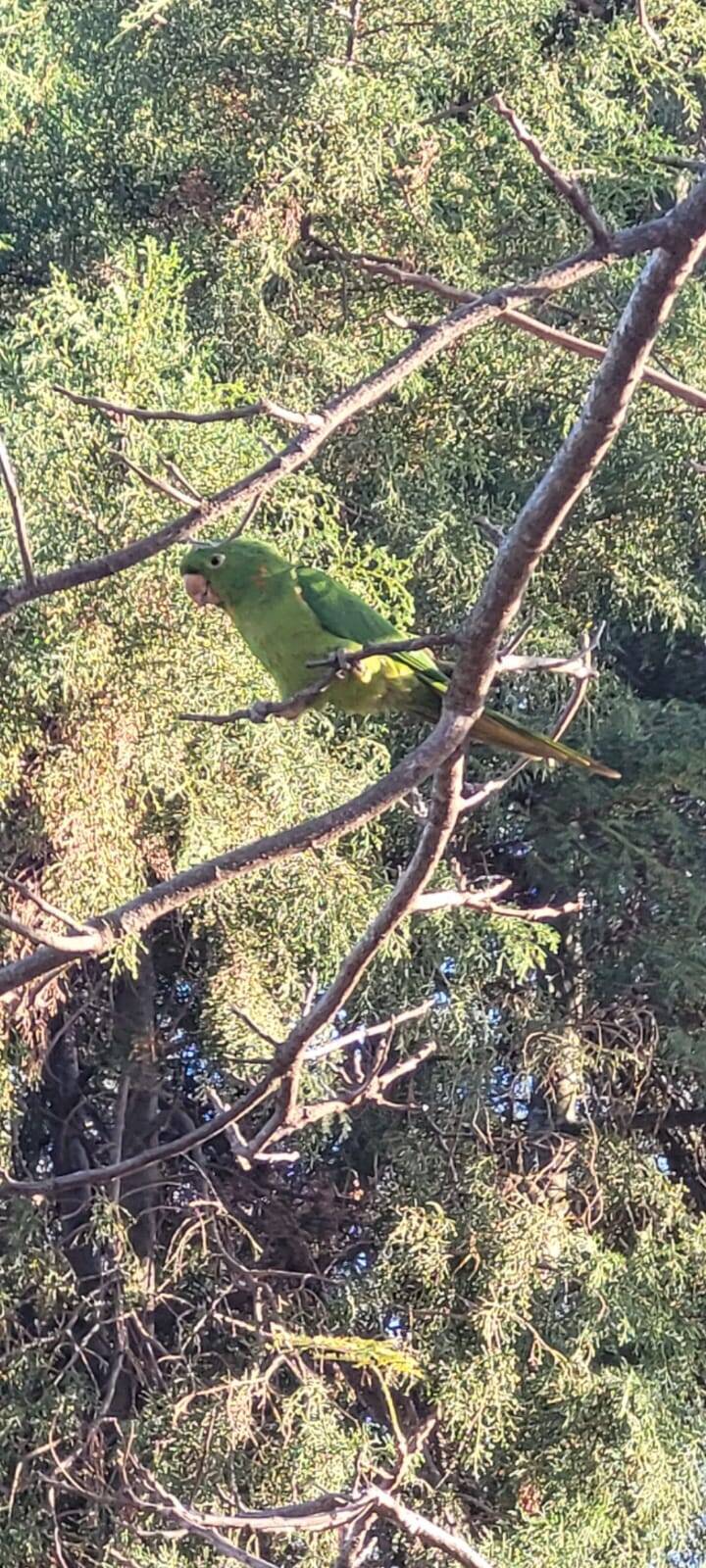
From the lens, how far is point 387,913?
102 centimetres

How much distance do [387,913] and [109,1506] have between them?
201cm

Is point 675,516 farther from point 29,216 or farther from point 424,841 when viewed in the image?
point 424,841

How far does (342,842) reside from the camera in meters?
2.96

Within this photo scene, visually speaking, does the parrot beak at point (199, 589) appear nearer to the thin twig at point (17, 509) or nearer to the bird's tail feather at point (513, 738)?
the bird's tail feather at point (513, 738)

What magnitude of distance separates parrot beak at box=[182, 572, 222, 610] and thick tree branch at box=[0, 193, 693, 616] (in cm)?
82

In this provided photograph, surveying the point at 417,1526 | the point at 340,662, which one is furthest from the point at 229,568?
the point at 417,1526

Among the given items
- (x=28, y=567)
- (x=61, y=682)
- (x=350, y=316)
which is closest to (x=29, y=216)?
(x=350, y=316)

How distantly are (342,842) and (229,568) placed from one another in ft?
4.56

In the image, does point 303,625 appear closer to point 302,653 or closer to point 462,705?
point 302,653

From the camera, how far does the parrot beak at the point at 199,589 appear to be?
1.66 m

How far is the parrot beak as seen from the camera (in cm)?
166

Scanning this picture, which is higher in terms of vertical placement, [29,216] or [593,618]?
[29,216]

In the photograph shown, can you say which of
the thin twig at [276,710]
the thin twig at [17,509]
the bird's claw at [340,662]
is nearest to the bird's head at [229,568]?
the thin twig at [276,710]

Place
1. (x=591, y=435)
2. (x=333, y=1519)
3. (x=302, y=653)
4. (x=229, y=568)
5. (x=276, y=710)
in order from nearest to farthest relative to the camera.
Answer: (x=591, y=435) < (x=276, y=710) < (x=333, y=1519) < (x=302, y=653) < (x=229, y=568)
